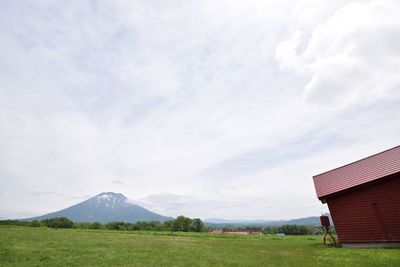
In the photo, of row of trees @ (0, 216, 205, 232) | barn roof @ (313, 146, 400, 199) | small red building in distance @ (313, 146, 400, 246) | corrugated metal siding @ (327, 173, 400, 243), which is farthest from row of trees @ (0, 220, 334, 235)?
corrugated metal siding @ (327, 173, 400, 243)

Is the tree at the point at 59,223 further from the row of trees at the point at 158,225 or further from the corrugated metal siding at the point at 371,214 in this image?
the corrugated metal siding at the point at 371,214

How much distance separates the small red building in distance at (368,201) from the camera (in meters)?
21.2

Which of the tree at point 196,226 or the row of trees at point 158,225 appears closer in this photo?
the row of trees at point 158,225

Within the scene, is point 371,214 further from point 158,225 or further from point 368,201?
point 158,225

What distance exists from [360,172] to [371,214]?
3.91 meters

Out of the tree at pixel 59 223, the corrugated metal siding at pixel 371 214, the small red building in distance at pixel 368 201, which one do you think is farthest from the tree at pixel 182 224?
the corrugated metal siding at pixel 371 214

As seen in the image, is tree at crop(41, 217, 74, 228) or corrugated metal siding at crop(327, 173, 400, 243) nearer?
corrugated metal siding at crop(327, 173, 400, 243)

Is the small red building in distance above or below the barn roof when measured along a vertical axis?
below

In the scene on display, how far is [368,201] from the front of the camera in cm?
2233

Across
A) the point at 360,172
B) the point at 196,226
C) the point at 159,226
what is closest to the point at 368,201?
the point at 360,172

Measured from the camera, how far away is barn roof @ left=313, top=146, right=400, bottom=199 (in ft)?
72.9

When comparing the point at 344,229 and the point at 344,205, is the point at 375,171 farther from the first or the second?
the point at 344,229

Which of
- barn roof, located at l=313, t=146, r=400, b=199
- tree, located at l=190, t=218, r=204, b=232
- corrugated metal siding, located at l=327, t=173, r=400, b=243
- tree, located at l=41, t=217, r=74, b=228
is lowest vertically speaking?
corrugated metal siding, located at l=327, t=173, r=400, b=243

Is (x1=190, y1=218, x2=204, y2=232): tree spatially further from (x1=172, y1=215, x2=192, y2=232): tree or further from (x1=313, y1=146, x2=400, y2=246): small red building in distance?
(x1=313, y1=146, x2=400, y2=246): small red building in distance
